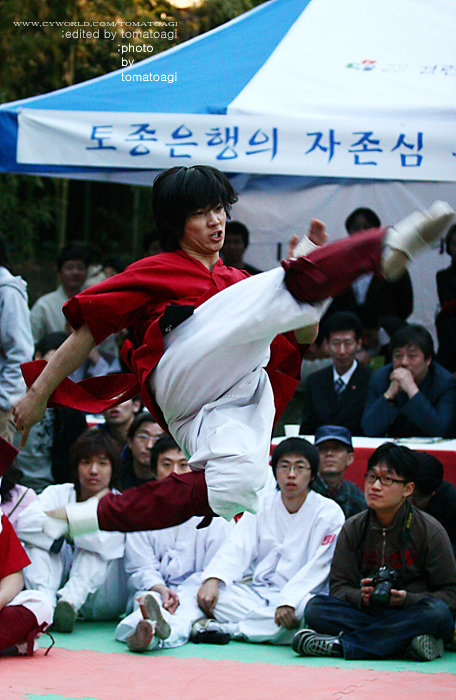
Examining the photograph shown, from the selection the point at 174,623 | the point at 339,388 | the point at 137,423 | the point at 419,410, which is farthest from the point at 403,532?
the point at 137,423

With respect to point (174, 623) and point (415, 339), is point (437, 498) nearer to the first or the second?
point (415, 339)

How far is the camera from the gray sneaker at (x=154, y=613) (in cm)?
484

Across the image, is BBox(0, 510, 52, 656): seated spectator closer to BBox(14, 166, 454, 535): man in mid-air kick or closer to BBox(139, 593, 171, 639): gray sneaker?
BBox(139, 593, 171, 639): gray sneaker

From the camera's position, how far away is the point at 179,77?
19.3 ft

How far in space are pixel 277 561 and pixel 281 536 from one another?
139 millimetres

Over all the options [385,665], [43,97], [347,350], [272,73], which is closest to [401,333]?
[347,350]

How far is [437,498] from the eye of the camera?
216 inches

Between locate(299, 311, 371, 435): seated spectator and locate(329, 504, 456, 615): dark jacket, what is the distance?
47.3 inches

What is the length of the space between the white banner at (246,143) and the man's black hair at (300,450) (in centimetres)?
146

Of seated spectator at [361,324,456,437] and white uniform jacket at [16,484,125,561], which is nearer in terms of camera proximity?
white uniform jacket at [16,484,125,561]

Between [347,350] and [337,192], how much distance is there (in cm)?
261

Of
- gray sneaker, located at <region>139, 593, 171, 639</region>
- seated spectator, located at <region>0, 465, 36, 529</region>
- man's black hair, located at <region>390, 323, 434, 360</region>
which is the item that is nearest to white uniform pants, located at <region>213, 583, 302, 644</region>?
gray sneaker, located at <region>139, 593, 171, 639</region>

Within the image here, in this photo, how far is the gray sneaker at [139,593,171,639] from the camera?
484cm

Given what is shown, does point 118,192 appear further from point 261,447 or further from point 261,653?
point 261,447
